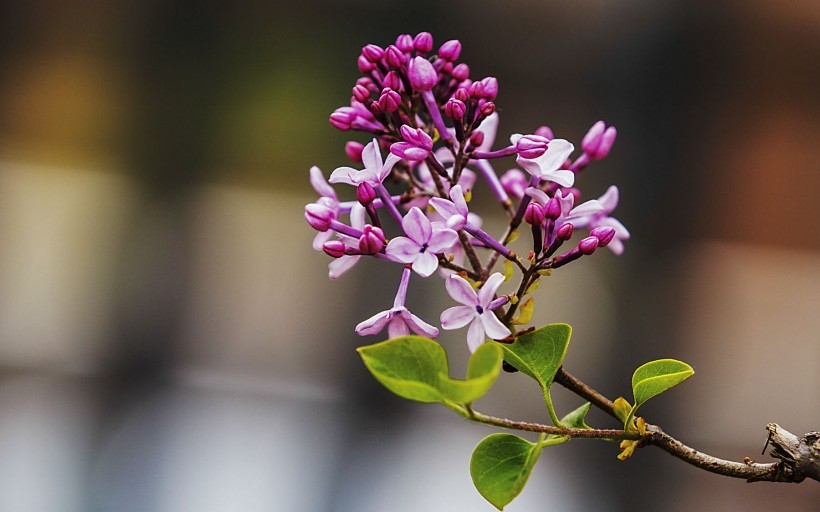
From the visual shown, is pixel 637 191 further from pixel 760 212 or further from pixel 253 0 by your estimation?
pixel 253 0

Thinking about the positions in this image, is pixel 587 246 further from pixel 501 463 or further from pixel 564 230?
pixel 501 463

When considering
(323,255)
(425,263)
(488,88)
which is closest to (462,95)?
(488,88)

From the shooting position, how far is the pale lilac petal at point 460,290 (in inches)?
15.2

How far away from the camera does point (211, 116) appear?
2.46 metres

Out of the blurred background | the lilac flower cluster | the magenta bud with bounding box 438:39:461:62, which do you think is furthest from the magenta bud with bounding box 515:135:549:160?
the blurred background

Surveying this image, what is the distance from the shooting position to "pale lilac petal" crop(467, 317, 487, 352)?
0.39m

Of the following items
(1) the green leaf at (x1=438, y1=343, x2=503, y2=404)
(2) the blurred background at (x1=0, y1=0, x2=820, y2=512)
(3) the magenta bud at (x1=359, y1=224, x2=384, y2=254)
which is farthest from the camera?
(2) the blurred background at (x1=0, y1=0, x2=820, y2=512)

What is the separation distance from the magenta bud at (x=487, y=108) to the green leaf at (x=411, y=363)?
160mm

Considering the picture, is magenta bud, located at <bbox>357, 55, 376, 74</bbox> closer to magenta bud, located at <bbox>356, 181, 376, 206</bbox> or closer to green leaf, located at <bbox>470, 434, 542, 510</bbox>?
magenta bud, located at <bbox>356, 181, 376, 206</bbox>

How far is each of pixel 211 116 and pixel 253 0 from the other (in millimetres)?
388

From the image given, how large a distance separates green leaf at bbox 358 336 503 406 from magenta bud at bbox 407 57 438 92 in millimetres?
179

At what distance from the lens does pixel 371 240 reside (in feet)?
1.33

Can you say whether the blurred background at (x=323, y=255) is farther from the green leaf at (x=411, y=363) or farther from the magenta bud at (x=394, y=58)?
the green leaf at (x=411, y=363)

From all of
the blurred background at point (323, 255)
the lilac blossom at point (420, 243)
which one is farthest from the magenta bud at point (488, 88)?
the blurred background at point (323, 255)
